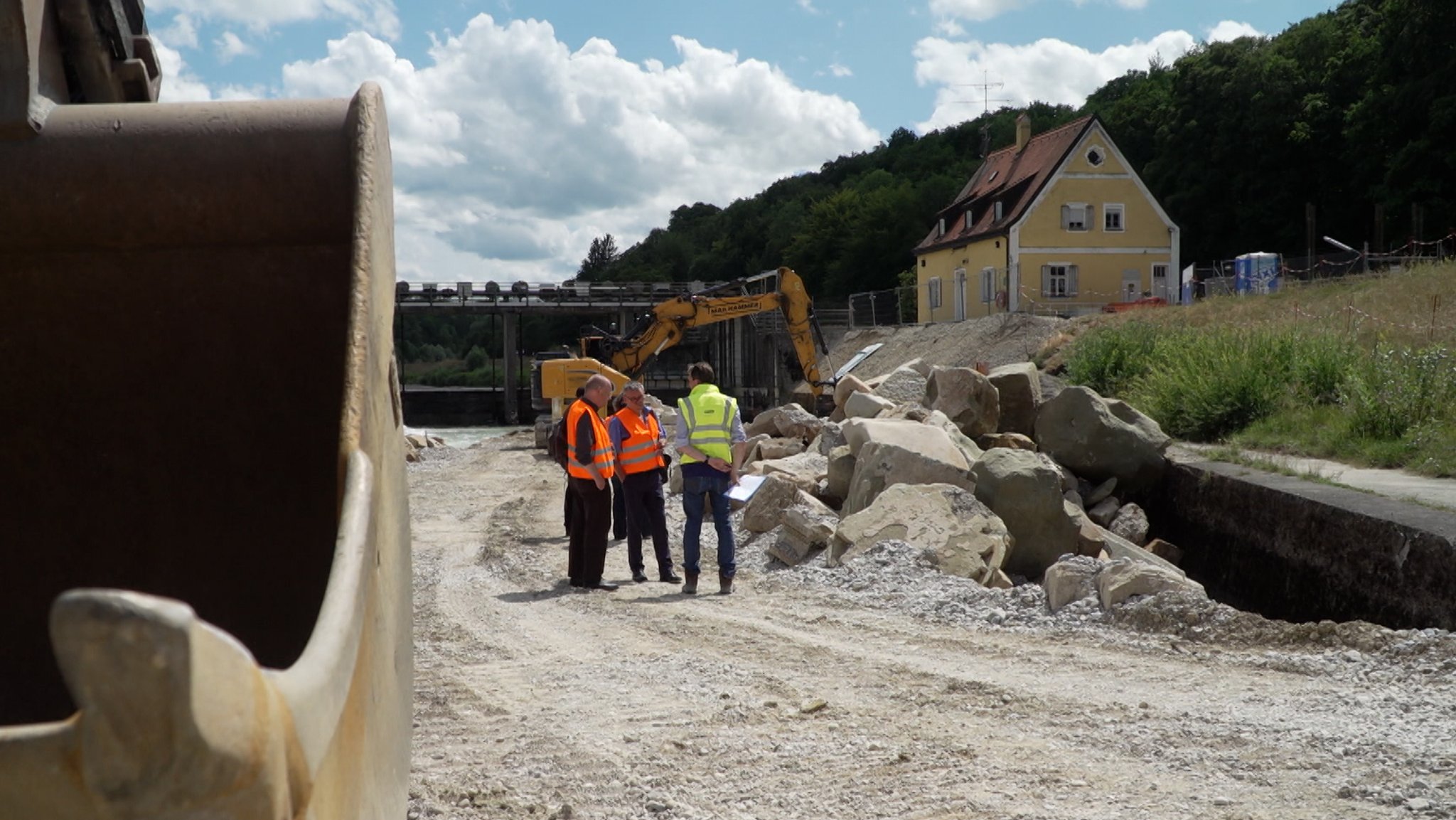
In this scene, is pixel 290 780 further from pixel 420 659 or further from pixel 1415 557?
pixel 1415 557

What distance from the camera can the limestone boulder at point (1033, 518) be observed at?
10500 millimetres

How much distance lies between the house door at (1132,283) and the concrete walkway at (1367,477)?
30038 millimetres

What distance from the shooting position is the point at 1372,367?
14562 mm

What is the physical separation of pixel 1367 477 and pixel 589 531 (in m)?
7.27

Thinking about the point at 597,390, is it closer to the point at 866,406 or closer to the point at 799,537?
the point at 799,537

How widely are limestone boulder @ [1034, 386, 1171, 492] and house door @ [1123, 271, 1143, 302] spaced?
30367 millimetres

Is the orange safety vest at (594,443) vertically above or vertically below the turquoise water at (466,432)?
above

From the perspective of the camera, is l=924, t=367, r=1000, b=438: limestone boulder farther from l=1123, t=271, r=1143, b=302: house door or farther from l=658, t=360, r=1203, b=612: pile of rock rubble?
l=1123, t=271, r=1143, b=302: house door

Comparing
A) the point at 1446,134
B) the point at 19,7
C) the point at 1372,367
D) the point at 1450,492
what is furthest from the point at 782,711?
the point at 1446,134

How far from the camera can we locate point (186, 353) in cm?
357

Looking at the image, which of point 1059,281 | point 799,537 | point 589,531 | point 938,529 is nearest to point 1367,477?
point 938,529

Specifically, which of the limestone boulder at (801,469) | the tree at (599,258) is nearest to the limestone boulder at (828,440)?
the limestone boulder at (801,469)

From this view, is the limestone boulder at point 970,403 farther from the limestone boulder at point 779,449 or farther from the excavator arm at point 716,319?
the excavator arm at point 716,319

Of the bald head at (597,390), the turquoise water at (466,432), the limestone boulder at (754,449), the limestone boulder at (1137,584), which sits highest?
the bald head at (597,390)
